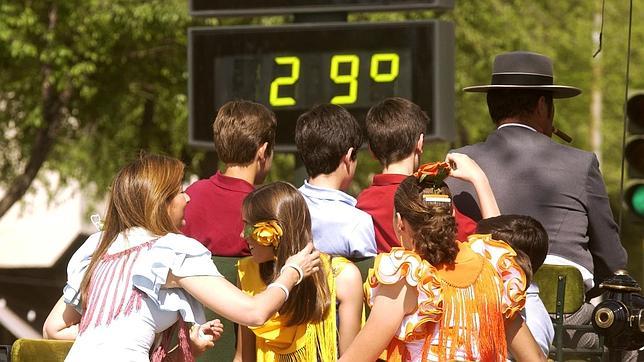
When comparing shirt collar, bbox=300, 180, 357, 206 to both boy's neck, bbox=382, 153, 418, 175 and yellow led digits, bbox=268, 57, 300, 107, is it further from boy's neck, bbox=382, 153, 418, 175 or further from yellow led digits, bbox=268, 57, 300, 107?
yellow led digits, bbox=268, 57, 300, 107

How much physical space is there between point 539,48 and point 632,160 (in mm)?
12413

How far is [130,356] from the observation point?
473 centimetres

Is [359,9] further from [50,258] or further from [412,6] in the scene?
[50,258]

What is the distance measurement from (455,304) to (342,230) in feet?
2.36

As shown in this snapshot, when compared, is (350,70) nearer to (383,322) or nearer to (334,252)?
(334,252)

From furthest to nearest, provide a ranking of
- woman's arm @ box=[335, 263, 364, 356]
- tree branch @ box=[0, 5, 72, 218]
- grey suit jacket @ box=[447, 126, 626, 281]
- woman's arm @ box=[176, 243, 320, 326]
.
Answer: tree branch @ box=[0, 5, 72, 218], grey suit jacket @ box=[447, 126, 626, 281], woman's arm @ box=[335, 263, 364, 356], woman's arm @ box=[176, 243, 320, 326]

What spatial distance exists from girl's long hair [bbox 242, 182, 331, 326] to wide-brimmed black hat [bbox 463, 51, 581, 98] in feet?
4.20

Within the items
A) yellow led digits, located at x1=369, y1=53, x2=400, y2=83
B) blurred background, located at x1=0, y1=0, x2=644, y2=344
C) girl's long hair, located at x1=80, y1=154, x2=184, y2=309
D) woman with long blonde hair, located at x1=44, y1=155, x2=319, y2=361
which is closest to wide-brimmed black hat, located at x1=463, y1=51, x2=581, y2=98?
woman with long blonde hair, located at x1=44, y1=155, x2=319, y2=361

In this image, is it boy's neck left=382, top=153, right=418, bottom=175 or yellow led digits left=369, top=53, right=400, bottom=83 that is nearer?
boy's neck left=382, top=153, right=418, bottom=175

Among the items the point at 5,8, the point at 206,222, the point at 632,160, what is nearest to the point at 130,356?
the point at 206,222

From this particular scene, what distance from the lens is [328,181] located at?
5.66 metres

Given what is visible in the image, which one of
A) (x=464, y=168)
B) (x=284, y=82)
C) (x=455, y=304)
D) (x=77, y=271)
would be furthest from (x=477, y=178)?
(x=284, y=82)

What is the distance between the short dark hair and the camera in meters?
6.10

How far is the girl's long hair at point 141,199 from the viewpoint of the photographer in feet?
15.9
